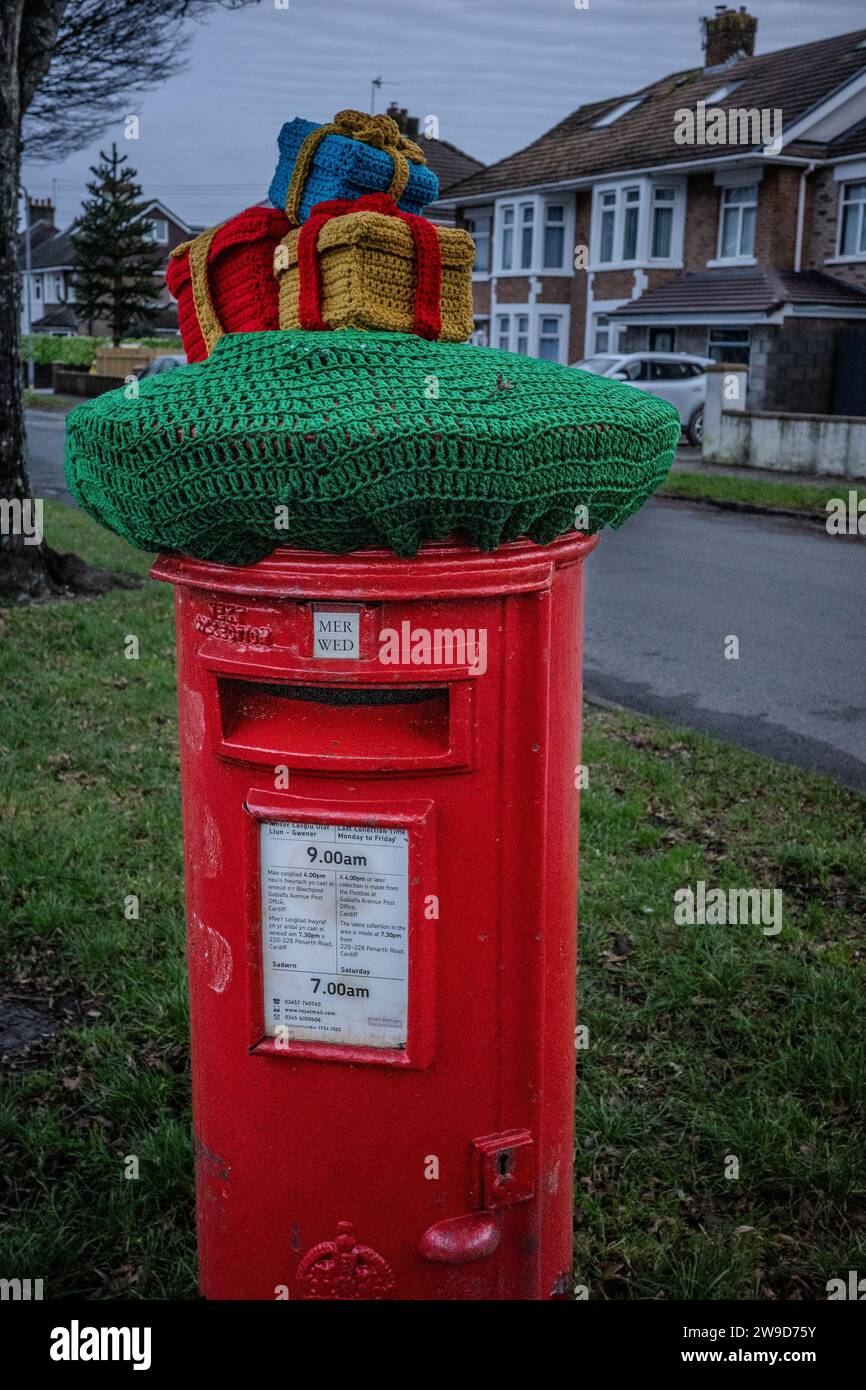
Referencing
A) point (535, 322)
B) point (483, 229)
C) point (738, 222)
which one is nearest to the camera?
point (738, 222)

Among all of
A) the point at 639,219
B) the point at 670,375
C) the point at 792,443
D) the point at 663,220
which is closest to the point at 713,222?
the point at 663,220

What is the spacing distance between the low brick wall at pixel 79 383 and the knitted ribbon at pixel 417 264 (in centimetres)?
3427

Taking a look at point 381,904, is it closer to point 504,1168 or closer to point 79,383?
point 504,1168

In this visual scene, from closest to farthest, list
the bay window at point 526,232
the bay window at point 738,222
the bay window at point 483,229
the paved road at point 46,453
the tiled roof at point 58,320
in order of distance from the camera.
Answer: the paved road at point 46,453 → the bay window at point 738,222 → the bay window at point 526,232 → the bay window at point 483,229 → the tiled roof at point 58,320

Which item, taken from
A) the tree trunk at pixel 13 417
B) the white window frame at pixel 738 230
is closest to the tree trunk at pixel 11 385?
the tree trunk at pixel 13 417

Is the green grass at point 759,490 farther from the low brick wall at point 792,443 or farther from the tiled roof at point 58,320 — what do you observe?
the tiled roof at point 58,320

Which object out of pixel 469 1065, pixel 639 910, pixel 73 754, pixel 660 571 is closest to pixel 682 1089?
pixel 639 910

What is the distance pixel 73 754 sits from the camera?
574cm

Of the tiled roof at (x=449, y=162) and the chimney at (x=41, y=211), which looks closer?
the tiled roof at (x=449, y=162)

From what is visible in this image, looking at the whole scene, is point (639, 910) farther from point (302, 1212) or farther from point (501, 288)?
point (501, 288)

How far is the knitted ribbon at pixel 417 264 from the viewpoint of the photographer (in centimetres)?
200

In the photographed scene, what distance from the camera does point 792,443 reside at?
18172 mm

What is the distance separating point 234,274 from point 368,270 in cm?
30
